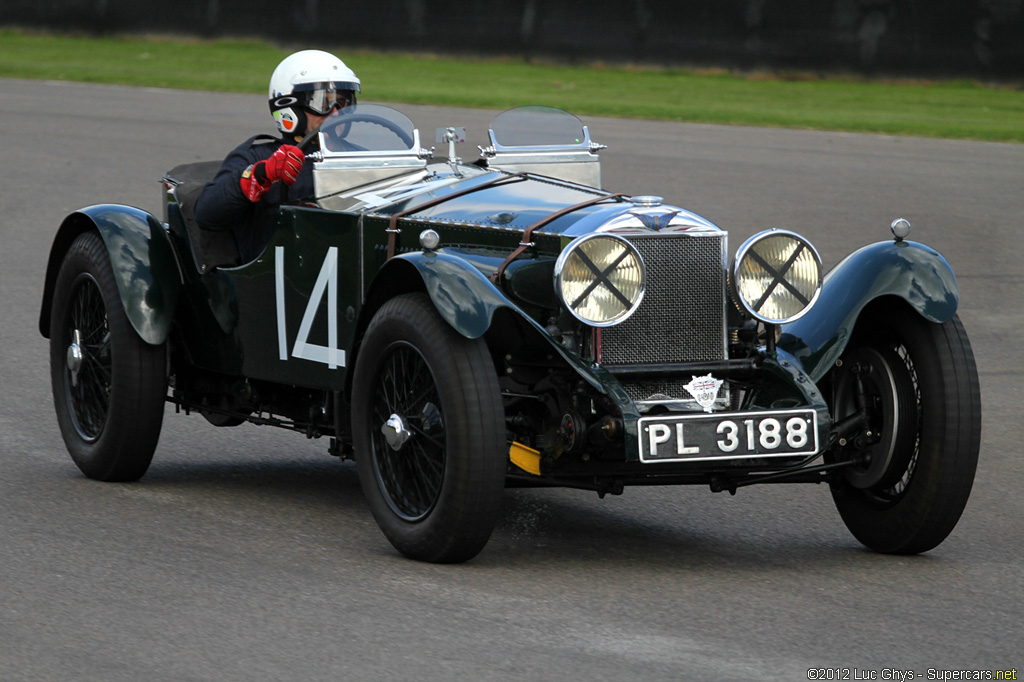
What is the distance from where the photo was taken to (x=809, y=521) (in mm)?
5836

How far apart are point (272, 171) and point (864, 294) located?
2.24m

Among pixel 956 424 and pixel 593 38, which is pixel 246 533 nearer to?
pixel 956 424

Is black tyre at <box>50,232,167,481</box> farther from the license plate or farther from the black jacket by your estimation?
the license plate

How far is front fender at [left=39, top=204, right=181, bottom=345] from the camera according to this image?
617 cm

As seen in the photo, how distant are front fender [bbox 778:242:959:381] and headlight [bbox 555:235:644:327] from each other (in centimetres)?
74

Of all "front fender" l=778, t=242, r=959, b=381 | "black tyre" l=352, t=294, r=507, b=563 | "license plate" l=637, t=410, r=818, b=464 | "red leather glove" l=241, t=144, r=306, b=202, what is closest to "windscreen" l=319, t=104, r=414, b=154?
"red leather glove" l=241, t=144, r=306, b=202

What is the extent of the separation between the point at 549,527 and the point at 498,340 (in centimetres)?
86

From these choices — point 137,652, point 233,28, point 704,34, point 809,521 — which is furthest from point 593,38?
point 137,652

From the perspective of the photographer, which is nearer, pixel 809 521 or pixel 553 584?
pixel 553 584

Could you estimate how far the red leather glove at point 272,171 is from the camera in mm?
5945

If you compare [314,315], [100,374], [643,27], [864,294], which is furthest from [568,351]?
[643,27]

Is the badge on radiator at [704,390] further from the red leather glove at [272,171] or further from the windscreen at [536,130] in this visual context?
the red leather glove at [272,171]

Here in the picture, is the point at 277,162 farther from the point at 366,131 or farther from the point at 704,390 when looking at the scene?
the point at 704,390

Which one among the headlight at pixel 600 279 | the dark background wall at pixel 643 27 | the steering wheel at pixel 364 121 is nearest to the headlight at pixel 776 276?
the headlight at pixel 600 279
